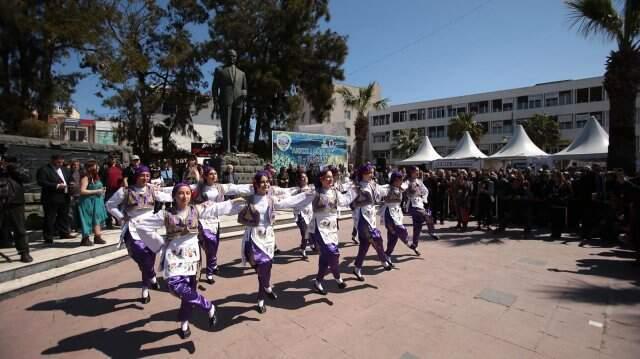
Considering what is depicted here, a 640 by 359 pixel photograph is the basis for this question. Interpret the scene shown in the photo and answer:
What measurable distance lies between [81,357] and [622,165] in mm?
14399

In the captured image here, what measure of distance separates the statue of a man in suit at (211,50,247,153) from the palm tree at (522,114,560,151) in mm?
36085

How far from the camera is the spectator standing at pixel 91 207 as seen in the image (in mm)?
7332

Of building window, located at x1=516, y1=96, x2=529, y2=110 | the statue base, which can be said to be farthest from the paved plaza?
building window, located at x1=516, y1=96, x2=529, y2=110

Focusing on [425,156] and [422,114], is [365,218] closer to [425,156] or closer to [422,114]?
[425,156]

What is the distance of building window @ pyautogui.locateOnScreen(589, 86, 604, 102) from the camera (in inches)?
1574

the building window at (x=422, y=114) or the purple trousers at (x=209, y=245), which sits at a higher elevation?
the building window at (x=422, y=114)

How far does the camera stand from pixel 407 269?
6793 mm

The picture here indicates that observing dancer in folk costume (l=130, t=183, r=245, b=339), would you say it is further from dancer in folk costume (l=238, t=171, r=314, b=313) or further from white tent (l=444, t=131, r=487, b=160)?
white tent (l=444, t=131, r=487, b=160)

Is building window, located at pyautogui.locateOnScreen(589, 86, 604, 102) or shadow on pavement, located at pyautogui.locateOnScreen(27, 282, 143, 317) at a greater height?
building window, located at pyautogui.locateOnScreen(589, 86, 604, 102)

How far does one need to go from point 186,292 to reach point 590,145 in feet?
57.2

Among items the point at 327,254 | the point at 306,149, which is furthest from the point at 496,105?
the point at 327,254

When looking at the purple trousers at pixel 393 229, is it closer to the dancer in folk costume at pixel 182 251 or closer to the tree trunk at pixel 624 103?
the dancer in folk costume at pixel 182 251

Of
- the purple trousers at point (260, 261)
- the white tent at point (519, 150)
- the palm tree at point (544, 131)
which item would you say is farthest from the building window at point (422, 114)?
the purple trousers at point (260, 261)

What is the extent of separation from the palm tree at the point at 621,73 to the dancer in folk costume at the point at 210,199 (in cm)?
1202
